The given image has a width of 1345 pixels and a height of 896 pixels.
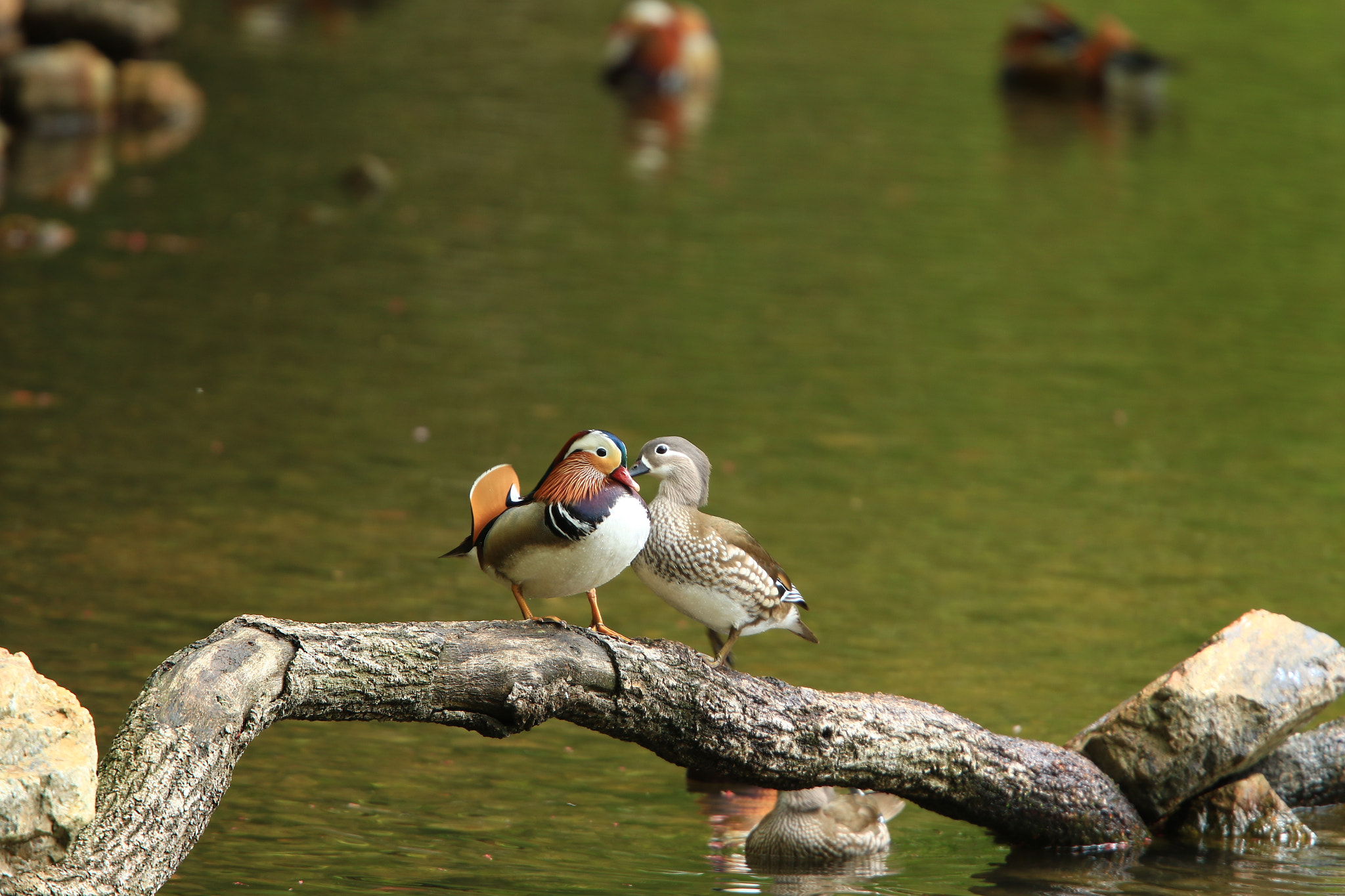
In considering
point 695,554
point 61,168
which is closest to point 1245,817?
point 695,554

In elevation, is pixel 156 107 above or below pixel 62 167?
above

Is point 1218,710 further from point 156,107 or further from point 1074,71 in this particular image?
point 1074,71

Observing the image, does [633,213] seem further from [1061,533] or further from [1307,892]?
[1307,892]

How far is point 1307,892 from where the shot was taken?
634cm

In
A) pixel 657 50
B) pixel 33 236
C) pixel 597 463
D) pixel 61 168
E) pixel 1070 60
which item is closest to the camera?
pixel 597 463

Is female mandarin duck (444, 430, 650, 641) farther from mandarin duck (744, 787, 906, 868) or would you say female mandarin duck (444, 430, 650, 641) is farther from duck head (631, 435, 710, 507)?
mandarin duck (744, 787, 906, 868)

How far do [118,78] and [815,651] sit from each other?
53.7 ft

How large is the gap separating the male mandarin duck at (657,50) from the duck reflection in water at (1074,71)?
4.98m

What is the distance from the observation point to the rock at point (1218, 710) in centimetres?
677

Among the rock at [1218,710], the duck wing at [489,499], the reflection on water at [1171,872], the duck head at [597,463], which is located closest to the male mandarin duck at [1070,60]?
the rock at [1218,710]

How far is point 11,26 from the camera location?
21828 millimetres

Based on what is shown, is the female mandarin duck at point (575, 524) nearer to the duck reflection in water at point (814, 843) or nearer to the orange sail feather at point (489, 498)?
the orange sail feather at point (489, 498)

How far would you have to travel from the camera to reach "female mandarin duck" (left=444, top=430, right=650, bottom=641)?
5.11 m

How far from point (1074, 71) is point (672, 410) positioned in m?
17.7
